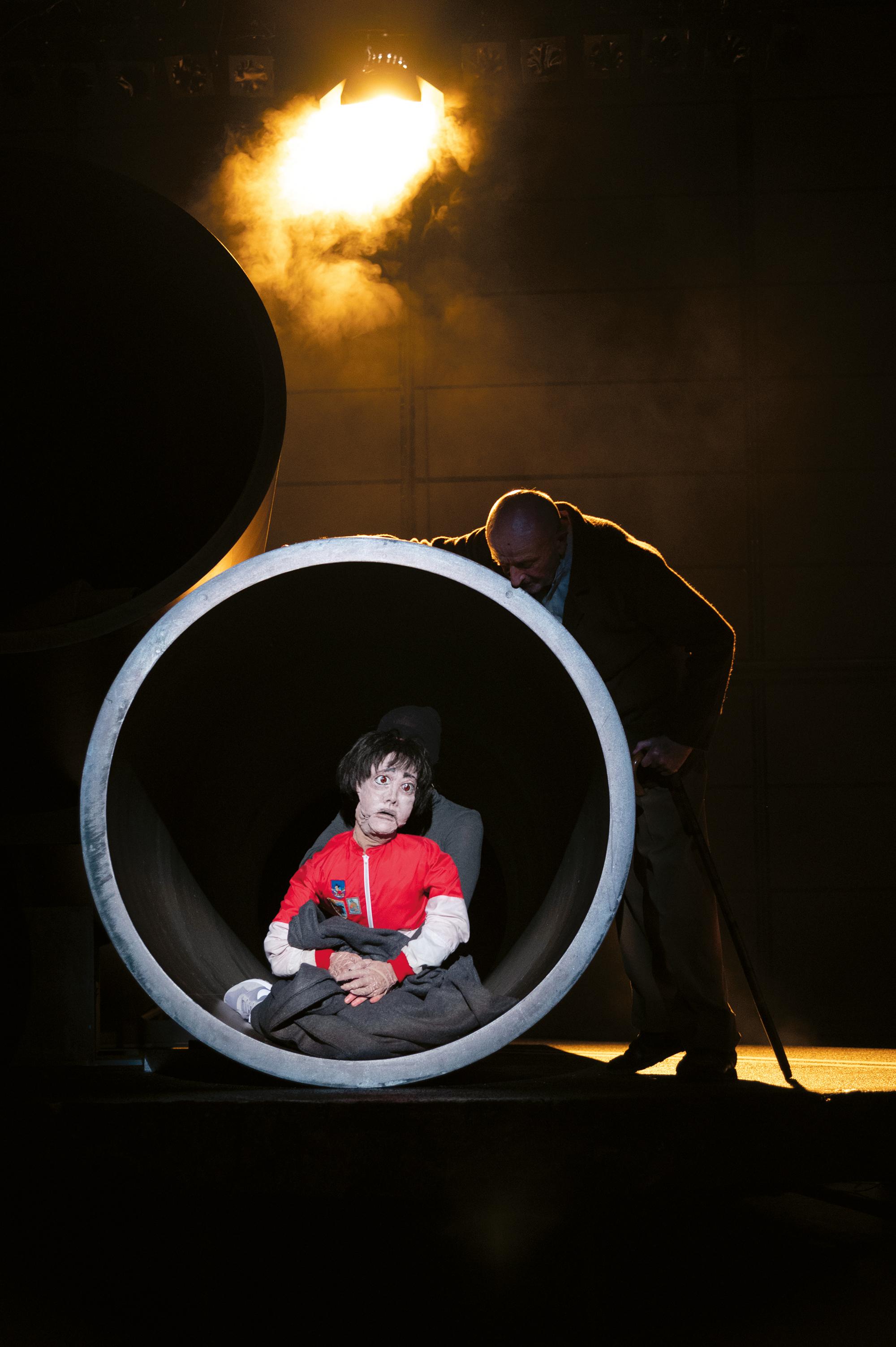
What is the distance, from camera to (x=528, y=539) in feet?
7.46

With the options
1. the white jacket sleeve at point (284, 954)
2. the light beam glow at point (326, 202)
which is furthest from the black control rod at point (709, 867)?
the light beam glow at point (326, 202)

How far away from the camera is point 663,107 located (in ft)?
16.7

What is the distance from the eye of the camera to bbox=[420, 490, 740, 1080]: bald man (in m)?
2.27

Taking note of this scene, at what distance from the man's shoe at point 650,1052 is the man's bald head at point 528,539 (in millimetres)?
1035

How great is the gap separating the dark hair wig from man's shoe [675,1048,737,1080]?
762 mm

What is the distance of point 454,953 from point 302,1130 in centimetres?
82

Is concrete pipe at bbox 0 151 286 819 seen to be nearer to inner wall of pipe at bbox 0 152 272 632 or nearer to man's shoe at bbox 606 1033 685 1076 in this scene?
inner wall of pipe at bbox 0 152 272 632

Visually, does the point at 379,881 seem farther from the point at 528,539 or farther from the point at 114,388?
the point at 114,388

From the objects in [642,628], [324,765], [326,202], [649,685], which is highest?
[326,202]

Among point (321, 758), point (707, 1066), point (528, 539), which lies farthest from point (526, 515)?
point (707, 1066)

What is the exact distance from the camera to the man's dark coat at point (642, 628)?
7.66 feet

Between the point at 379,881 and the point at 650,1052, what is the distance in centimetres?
73

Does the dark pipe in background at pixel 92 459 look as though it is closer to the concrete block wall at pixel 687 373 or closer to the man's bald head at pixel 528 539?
the man's bald head at pixel 528 539

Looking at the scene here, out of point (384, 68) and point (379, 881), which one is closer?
point (379, 881)
